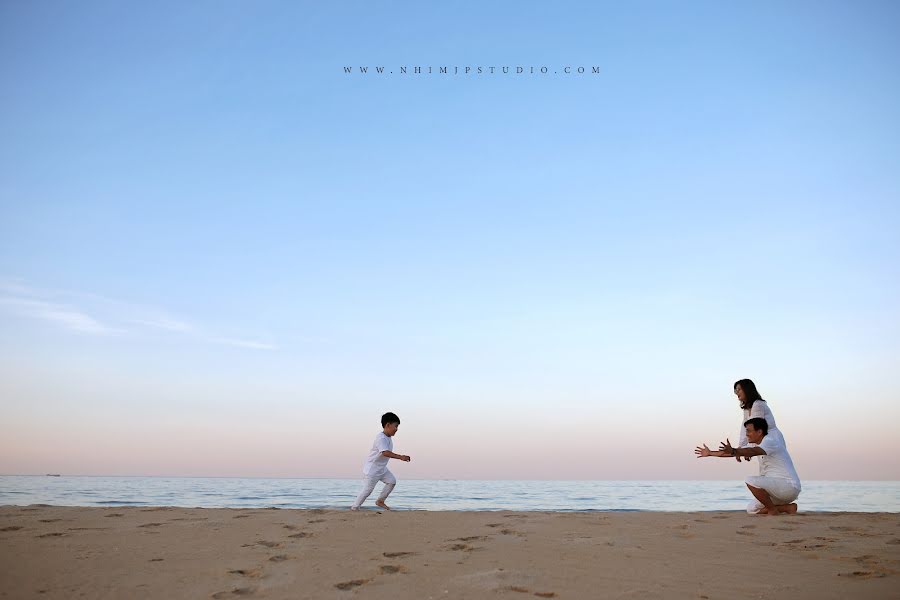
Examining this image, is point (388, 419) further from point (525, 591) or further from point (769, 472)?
point (525, 591)

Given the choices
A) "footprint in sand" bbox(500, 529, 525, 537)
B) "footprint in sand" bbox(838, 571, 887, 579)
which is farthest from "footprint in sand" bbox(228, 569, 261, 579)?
"footprint in sand" bbox(838, 571, 887, 579)

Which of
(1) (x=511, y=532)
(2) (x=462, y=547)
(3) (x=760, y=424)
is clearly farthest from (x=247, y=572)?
(3) (x=760, y=424)

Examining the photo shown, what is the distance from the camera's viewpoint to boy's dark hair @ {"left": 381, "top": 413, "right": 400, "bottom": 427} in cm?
1075

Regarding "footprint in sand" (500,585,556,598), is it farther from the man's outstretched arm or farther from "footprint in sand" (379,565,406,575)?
the man's outstretched arm

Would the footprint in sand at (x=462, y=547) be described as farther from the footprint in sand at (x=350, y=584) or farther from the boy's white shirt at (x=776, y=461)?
the boy's white shirt at (x=776, y=461)

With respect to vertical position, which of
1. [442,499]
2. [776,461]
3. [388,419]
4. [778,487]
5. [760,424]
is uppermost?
[388,419]

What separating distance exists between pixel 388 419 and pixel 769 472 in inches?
236

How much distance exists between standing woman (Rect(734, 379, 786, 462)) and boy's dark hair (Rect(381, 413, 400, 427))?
5523 mm

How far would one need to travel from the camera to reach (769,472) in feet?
27.9

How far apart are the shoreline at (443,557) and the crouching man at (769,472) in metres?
0.75

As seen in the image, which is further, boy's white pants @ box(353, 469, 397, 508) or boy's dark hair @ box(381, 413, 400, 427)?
boy's dark hair @ box(381, 413, 400, 427)

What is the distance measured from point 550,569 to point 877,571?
8.20 feet

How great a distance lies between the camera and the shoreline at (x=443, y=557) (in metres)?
4.24

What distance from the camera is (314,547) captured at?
5.50 metres
